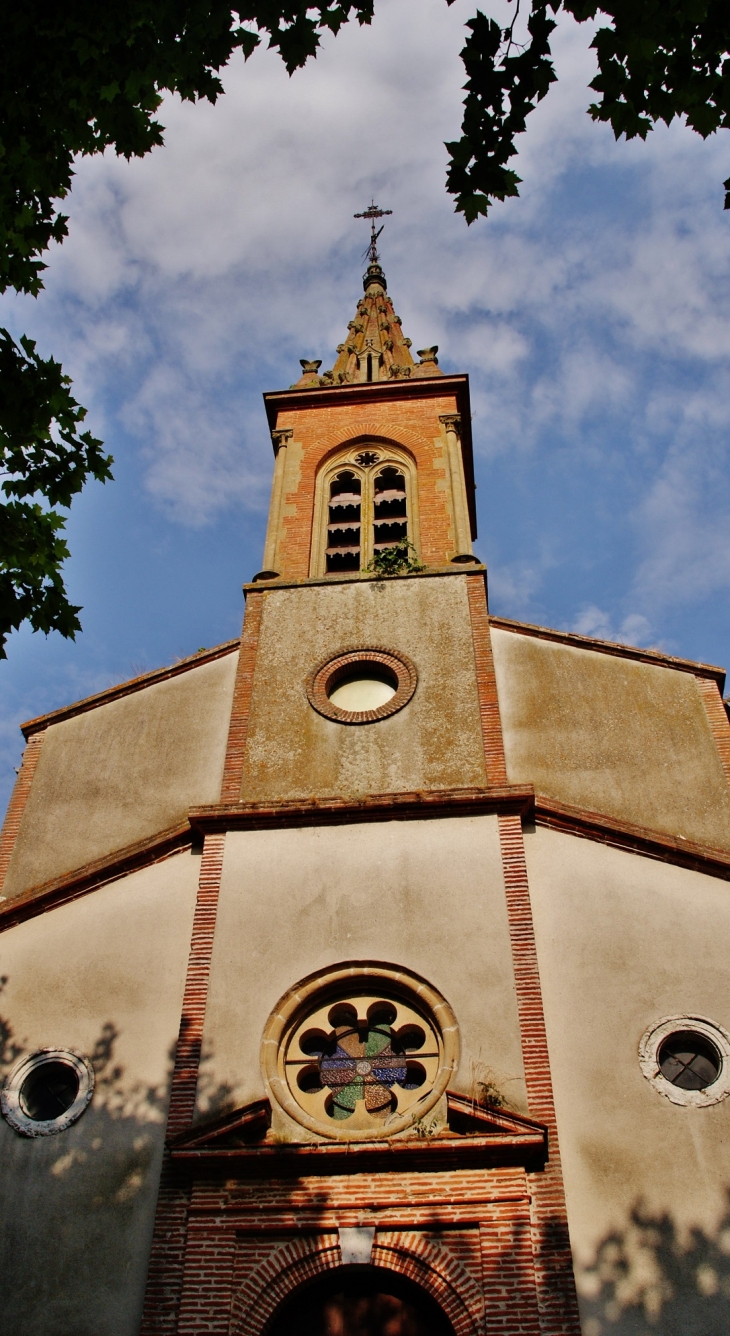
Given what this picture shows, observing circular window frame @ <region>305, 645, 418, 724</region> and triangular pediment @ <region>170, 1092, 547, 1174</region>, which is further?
circular window frame @ <region>305, 645, 418, 724</region>

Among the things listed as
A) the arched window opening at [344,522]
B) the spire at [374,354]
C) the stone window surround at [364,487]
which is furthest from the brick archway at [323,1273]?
the spire at [374,354]

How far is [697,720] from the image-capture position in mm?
12789

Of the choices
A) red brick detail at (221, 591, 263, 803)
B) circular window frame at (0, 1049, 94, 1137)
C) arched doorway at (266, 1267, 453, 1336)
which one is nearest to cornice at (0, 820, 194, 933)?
red brick detail at (221, 591, 263, 803)

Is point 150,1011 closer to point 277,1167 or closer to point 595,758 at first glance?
point 277,1167

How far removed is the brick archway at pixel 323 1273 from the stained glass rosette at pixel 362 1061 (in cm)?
117

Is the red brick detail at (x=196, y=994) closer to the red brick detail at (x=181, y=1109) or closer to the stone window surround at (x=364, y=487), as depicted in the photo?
the red brick detail at (x=181, y=1109)

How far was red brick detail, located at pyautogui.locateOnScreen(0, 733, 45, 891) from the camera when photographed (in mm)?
12719

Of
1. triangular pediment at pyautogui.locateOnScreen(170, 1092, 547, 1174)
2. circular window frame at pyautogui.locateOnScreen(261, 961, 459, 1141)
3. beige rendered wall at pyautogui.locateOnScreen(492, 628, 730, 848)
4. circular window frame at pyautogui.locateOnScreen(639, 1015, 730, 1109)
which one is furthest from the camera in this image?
beige rendered wall at pyautogui.locateOnScreen(492, 628, 730, 848)

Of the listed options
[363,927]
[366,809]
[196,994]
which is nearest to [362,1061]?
[363,927]

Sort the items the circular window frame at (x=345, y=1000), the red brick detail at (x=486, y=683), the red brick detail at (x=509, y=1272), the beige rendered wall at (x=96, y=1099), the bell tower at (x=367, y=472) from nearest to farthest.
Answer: the red brick detail at (x=509, y=1272), the beige rendered wall at (x=96, y=1099), the circular window frame at (x=345, y=1000), the red brick detail at (x=486, y=683), the bell tower at (x=367, y=472)

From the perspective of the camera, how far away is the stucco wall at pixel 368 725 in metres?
12.7

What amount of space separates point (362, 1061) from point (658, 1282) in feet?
10.4

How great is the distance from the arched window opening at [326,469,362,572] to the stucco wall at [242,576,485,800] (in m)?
1.82

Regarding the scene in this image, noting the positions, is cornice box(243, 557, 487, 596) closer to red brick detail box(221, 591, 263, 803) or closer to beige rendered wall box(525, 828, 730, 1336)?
red brick detail box(221, 591, 263, 803)
